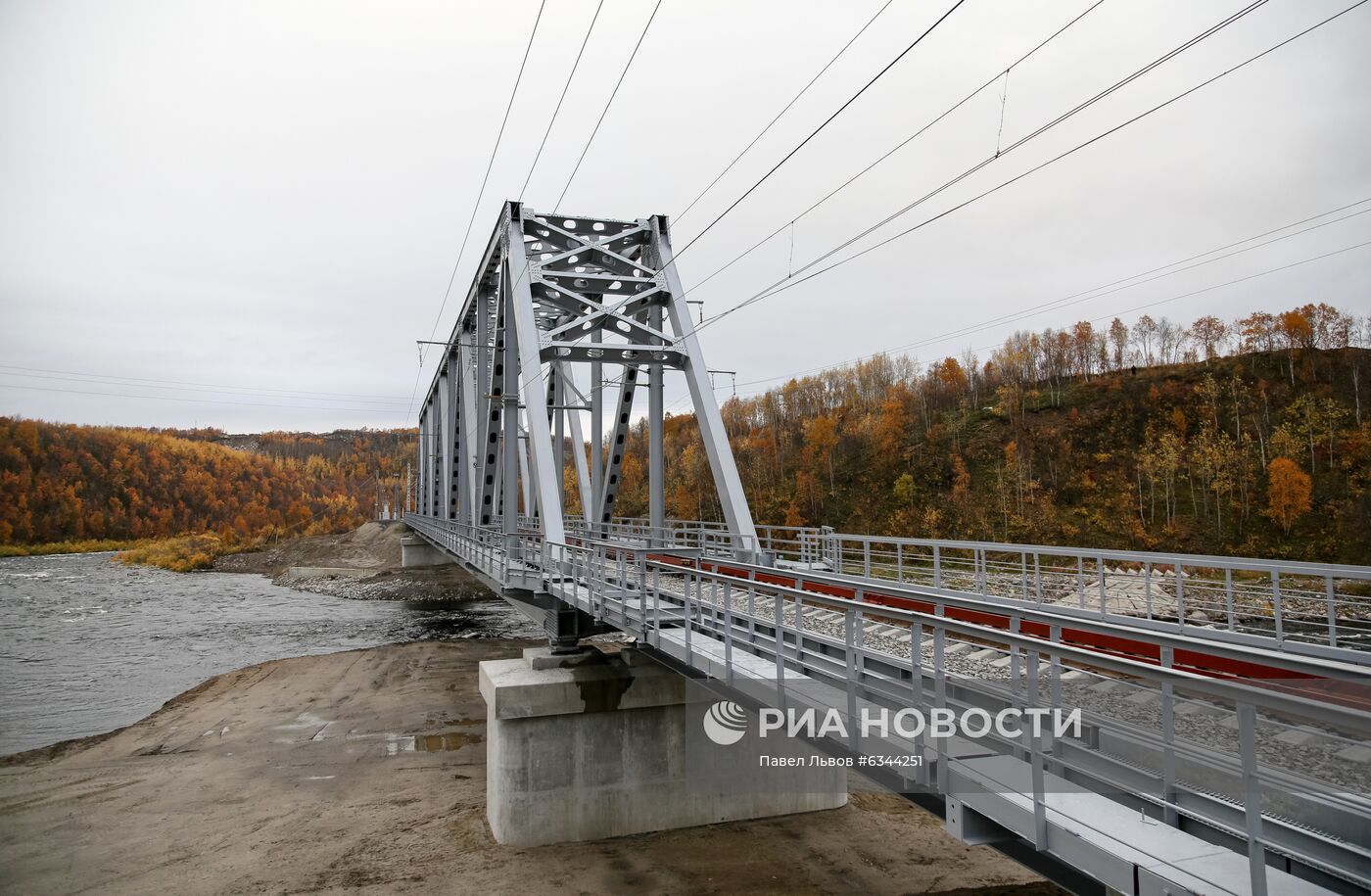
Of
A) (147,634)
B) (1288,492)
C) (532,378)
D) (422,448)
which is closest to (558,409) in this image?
(532,378)

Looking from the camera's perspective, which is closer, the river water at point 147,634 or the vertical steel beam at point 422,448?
the river water at point 147,634

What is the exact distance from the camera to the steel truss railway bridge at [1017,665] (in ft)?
12.4

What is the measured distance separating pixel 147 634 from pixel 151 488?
68.8m

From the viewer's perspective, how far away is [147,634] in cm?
3684

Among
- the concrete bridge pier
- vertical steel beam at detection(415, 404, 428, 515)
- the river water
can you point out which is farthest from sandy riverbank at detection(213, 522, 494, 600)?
the concrete bridge pier

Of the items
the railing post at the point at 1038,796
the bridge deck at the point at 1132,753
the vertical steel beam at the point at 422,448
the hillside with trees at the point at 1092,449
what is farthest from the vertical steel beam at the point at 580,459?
the vertical steel beam at the point at 422,448

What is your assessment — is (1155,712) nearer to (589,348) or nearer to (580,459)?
(589,348)

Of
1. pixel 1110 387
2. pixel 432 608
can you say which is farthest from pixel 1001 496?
pixel 432 608

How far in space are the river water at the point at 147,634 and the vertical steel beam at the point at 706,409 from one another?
17814 mm

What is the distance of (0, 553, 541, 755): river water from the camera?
23.6m

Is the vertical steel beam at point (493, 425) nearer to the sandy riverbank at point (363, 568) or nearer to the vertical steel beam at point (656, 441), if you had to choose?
the vertical steel beam at point (656, 441)

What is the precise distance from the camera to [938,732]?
5.09 metres

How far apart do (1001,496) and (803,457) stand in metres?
20.4

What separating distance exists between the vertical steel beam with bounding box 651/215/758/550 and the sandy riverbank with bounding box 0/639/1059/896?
552 centimetres
